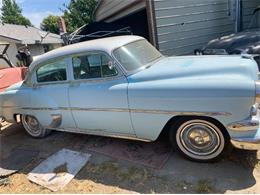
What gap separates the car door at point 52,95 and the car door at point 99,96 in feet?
0.56

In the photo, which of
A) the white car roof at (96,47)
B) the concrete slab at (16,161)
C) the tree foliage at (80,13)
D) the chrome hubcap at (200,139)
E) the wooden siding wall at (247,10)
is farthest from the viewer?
the tree foliage at (80,13)

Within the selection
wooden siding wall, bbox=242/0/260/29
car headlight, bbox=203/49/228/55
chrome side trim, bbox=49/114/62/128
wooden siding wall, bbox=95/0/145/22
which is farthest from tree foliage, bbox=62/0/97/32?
chrome side trim, bbox=49/114/62/128

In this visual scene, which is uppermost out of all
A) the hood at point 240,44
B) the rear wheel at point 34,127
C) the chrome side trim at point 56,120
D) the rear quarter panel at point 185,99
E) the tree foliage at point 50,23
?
the tree foliage at point 50,23

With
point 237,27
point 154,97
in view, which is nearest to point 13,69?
point 154,97

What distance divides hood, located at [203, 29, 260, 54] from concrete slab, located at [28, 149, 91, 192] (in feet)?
15.4

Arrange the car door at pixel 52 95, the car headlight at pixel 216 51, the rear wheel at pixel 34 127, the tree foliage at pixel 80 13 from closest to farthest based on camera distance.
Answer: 1. the car door at pixel 52 95
2. the rear wheel at pixel 34 127
3. the car headlight at pixel 216 51
4. the tree foliage at pixel 80 13

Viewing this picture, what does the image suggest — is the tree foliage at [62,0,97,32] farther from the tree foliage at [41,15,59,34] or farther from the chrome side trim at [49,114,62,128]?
the chrome side trim at [49,114,62,128]

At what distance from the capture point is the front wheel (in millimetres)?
3445

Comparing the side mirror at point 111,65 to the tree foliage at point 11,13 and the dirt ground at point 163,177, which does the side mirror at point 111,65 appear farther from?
the tree foliage at point 11,13

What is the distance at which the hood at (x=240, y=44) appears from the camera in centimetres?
664

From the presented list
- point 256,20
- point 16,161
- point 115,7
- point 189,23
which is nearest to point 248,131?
point 16,161

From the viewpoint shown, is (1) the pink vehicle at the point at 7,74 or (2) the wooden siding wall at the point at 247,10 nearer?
(1) the pink vehicle at the point at 7,74

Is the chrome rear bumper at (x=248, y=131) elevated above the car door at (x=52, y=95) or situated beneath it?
situated beneath

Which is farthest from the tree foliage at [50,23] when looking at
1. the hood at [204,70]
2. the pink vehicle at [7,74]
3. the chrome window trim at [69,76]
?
the hood at [204,70]
